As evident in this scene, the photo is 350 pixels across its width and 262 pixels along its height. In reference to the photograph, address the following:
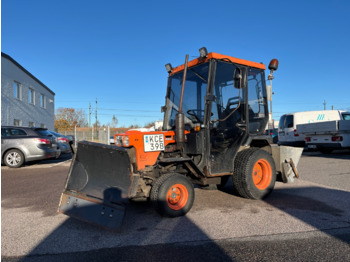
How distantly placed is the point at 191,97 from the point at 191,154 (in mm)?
1136

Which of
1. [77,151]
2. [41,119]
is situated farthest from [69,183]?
[41,119]

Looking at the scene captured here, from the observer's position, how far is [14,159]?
10.1 m

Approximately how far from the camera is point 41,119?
24.2m

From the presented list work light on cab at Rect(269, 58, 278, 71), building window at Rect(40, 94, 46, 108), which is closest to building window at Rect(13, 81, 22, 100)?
building window at Rect(40, 94, 46, 108)

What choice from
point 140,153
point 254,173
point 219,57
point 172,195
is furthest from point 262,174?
point 140,153

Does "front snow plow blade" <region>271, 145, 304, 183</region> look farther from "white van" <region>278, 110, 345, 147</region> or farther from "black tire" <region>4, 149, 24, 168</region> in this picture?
"white van" <region>278, 110, 345, 147</region>

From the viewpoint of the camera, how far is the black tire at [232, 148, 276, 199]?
4.77m

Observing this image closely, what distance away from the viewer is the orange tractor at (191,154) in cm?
381

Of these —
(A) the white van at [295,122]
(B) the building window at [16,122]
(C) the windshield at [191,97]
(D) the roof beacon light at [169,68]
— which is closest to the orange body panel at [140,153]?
(C) the windshield at [191,97]

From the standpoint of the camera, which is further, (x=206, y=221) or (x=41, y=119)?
(x=41, y=119)

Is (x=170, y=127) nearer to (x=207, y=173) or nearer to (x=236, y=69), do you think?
(x=207, y=173)

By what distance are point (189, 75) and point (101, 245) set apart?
3286 millimetres

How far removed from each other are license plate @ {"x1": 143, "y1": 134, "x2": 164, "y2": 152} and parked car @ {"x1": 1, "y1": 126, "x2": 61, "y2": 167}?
770cm

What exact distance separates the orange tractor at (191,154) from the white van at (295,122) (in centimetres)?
1055
